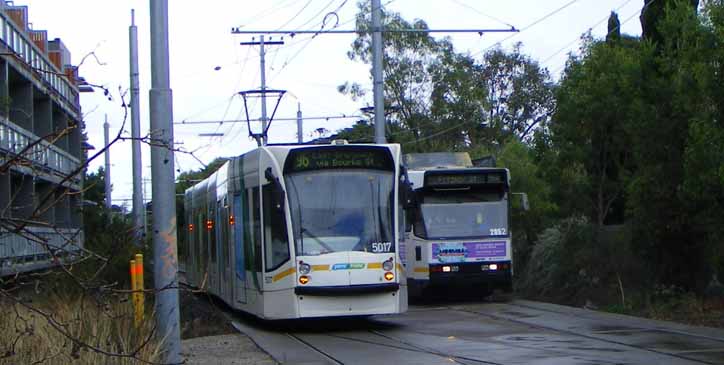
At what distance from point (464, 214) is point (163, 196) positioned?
13.2 metres

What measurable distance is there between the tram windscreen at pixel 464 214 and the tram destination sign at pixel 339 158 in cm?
634

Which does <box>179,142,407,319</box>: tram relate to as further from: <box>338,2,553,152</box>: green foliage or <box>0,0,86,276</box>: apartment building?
<box>338,2,553,152</box>: green foliage

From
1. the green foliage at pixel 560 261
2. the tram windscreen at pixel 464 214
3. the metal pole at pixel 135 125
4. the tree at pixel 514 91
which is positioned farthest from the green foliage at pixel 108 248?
the tree at pixel 514 91

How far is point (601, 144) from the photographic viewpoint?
76.7 feet

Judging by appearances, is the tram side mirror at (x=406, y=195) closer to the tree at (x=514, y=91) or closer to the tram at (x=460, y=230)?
the tram at (x=460, y=230)

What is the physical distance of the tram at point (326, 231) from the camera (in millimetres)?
16953

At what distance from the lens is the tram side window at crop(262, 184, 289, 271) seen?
17.1m

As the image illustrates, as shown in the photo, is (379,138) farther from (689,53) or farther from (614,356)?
(614,356)

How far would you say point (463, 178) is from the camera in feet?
78.3

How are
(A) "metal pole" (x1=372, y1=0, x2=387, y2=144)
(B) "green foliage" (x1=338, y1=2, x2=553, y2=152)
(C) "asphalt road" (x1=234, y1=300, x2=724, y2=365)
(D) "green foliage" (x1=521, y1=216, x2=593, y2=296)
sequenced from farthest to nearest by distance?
(B) "green foliage" (x1=338, y1=2, x2=553, y2=152) → (A) "metal pole" (x1=372, y1=0, x2=387, y2=144) → (D) "green foliage" (x1=521, y1=216, x2=593, y2=296) → (C) "asphalt road" (x1=234, y1=300, x2=724, y2=365)

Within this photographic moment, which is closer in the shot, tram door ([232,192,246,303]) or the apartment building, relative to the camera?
the apartment building

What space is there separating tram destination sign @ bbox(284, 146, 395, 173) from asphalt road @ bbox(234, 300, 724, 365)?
2.92 metres

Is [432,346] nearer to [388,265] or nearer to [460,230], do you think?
[388,265]

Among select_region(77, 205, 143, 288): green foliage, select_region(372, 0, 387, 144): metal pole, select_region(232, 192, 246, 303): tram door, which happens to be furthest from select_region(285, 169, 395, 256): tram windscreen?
select_region(372, 0, 387, 144): metal pole
